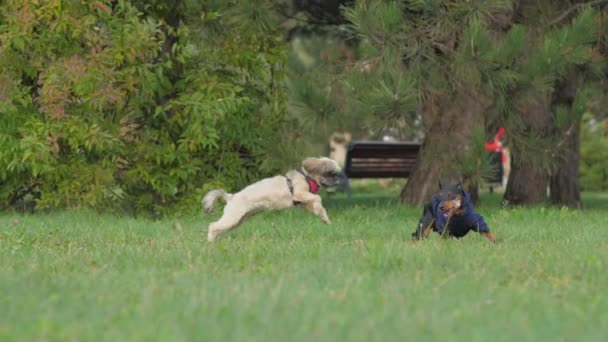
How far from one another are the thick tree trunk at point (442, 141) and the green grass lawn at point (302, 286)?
4265mm

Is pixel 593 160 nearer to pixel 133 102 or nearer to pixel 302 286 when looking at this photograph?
pixel 133 102

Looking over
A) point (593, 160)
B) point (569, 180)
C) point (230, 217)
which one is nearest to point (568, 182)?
point (569, 180)

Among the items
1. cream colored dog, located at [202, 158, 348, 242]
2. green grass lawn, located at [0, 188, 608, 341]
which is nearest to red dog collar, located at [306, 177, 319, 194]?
cream colored dog, located at [202, 158, 348, 242]

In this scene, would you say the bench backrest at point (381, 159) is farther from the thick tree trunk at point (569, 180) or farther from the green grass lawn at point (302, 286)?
the green grass lawn at point (302, 286)

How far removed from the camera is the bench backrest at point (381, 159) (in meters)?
19.4

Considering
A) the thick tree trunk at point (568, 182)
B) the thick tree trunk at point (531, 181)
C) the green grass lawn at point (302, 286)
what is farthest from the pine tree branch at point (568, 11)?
the green grass lawn at point (302, 286)

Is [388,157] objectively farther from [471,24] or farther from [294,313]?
[294,313]

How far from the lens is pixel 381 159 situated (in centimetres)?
1984

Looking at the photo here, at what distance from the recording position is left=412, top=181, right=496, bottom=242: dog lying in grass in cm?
829

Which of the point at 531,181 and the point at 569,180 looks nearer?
the point at 531,181

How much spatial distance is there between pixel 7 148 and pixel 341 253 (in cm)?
680

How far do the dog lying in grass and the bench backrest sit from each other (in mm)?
10565

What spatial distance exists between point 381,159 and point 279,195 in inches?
434

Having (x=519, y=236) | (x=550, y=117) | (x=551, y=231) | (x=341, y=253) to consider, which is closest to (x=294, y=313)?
(x=341, y=253)
